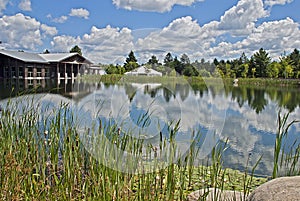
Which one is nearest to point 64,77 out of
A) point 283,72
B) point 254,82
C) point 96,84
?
point 254,82

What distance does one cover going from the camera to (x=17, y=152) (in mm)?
2428

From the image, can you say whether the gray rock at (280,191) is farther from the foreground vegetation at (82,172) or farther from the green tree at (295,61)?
the green tree at (295,61)

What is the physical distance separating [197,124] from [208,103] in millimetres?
251

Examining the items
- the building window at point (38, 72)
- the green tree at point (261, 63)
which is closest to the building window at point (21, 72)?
the building window at point (38, 72)

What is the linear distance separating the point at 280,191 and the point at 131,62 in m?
1.52

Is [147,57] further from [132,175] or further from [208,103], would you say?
[132,175]

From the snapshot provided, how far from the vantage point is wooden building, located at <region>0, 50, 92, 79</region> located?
21.6m

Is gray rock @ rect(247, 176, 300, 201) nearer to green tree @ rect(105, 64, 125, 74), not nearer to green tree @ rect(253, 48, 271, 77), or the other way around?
green tree @ rect(105, 64, 125, 74)

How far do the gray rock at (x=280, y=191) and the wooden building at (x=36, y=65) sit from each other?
62.2 feet

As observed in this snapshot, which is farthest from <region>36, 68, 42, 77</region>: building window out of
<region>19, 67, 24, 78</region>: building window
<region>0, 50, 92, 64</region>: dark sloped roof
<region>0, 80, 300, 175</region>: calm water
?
<region>0, 80, 300, 175</region>: calm water

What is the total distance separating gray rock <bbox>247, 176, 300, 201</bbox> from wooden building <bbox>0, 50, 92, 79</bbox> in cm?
1897

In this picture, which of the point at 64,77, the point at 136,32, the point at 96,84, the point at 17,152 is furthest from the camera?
the point at 64,77

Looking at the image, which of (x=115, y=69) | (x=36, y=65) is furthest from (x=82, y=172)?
(x=36, y=65)

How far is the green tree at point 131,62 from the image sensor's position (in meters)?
2.68
